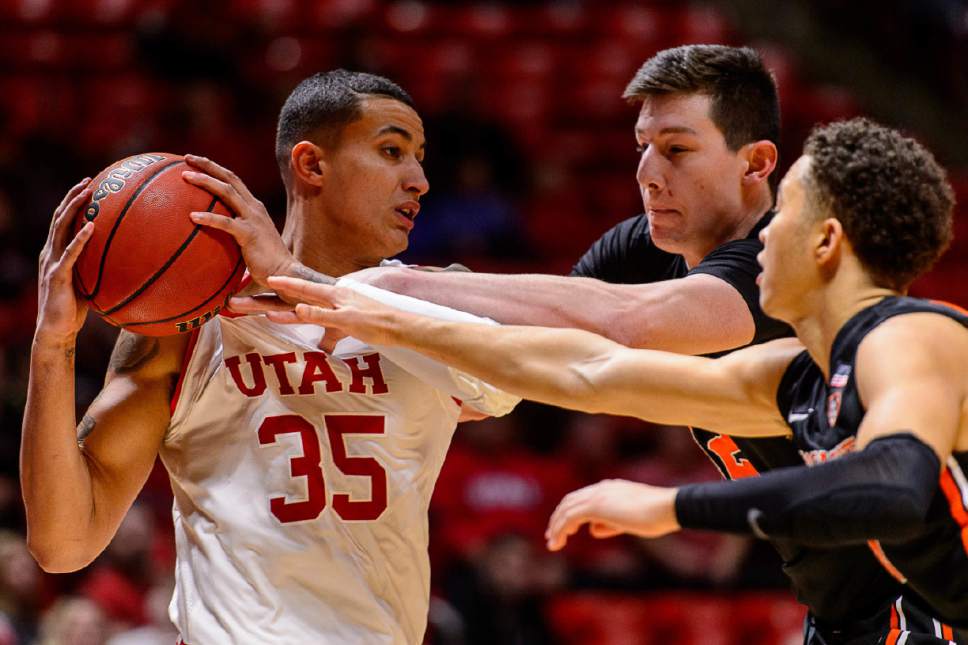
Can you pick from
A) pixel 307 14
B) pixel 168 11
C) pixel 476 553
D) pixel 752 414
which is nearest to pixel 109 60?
pixel 168 11

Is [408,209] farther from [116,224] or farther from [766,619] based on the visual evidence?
[766,619]

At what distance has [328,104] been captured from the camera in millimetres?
3969

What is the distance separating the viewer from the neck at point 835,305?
110 inches

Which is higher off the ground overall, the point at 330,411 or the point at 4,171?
the point at 330,411

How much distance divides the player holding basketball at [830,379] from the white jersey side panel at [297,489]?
38cm

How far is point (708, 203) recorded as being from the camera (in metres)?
4.05

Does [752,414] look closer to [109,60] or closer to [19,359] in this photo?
[19,359]

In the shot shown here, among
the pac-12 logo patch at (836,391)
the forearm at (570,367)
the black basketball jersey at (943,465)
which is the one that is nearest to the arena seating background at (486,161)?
the forearm at (570,367)

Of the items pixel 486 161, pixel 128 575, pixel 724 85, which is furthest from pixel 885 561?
pixel 486 161

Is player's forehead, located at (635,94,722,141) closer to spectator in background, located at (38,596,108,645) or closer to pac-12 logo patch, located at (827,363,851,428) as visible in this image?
pac-12 logo patch, located at (827,363,851,428)

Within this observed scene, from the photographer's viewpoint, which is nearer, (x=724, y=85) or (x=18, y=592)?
(x=724, y=85)

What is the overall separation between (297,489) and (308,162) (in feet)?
3.37

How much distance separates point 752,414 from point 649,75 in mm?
1433

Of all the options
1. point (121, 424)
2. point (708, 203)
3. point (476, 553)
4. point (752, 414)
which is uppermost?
point (708, 203)
